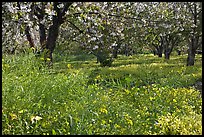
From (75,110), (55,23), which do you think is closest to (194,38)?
(55,23)

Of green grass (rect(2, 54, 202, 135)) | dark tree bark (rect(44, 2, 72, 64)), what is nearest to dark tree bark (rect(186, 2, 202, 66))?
dark tree bark (rect(44, 2, 72, 64))

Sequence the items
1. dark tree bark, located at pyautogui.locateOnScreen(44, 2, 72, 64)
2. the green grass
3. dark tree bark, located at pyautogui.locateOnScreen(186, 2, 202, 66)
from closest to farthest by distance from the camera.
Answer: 1. the green grass
2. dark tree bark, located at pyautogui.locateOnScreen(44, 2, 72, 64)
3. dark tree bark, located at pyautogui.locateOnScreen(186, 2, 202, 66)

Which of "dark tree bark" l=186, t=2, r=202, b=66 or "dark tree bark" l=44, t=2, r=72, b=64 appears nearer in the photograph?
"dark tree bark" l=44, t=2, r=72, b=64

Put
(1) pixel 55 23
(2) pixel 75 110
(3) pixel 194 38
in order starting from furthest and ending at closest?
(3) pixel 194 38 → (1) pixel 55 23 → (2) pixel 75 110

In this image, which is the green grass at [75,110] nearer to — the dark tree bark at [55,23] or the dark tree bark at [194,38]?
the dark tree bark at [55,23]

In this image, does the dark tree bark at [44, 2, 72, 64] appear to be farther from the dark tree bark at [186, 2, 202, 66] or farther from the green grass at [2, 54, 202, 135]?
the dark tree bark at [186, 2, 202, 66]

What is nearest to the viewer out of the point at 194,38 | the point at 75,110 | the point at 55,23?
the point at 75,110

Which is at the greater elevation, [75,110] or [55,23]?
[55,23]

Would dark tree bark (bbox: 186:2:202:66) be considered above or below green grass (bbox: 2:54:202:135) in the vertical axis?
above

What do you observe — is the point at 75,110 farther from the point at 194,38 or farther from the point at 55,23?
the point at 194,38

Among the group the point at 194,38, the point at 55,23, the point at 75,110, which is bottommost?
the point at 75,110

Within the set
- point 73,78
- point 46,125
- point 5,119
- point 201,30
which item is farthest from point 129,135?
point 201,30

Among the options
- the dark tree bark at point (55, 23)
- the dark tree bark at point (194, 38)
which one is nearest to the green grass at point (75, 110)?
the dark tree bark at point (55, 23)

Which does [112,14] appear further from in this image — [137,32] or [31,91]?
[31,91]
